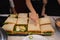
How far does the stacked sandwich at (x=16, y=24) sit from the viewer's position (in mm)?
764

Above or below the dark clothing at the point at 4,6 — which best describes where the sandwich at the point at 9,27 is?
below

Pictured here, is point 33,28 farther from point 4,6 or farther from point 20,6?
point 4,6

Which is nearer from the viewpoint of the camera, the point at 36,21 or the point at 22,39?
the point at 22,39

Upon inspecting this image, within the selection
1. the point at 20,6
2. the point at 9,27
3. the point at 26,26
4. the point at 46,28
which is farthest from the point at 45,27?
the point at 20,6

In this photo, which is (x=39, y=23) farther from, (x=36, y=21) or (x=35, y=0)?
(x=35, y=0)

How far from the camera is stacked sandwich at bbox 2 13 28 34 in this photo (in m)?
0.76

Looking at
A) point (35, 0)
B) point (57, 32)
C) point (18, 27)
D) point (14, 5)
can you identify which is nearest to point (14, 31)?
point (18, 27)

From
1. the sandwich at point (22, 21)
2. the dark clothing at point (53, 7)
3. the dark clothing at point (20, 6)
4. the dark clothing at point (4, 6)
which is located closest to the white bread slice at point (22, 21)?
the sandwich at point (22, 21)

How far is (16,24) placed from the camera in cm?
83

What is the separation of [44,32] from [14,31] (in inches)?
7.2

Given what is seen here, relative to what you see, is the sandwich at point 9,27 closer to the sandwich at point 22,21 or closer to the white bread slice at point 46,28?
the sandwich at point 22,21

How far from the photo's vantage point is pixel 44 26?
32.3 inches

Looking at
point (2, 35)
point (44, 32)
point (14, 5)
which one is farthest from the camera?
point (14, 5)

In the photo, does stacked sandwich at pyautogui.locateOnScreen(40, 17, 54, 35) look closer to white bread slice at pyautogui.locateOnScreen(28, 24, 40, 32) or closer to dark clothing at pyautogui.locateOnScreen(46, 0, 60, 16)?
white bread slice at pyautogui.locateOnScreen(28, 24, 40, 32)
